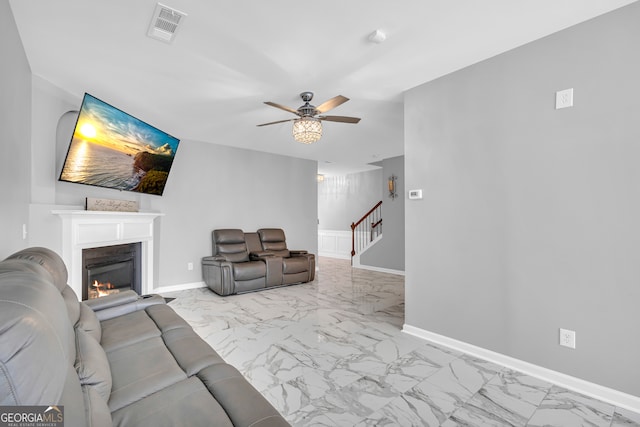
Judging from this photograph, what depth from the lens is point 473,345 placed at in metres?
2.61

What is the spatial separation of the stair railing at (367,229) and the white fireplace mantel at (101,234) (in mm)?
4633

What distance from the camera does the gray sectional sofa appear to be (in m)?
0.61

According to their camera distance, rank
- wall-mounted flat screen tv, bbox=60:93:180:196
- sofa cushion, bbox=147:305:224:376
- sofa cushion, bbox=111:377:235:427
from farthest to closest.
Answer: wall-mounted flat screen tv, bbox=60:93:180:196 → sofa cushion, bbox=147:305:224:376 → sofa cushion, bbox=111:377:235:427

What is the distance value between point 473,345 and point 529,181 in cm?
149

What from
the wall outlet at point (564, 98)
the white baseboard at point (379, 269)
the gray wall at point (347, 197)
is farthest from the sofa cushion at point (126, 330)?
the gray wall at point (347, 197)

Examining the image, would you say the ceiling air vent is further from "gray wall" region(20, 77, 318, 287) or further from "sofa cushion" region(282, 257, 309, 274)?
"sofa cushion" region(282, 257, 309, 274)

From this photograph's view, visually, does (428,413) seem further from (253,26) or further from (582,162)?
(253,26)

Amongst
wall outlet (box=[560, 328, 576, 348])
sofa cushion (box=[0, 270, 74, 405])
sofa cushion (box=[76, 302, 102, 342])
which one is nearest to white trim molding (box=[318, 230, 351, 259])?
wall outlet (box=[560, 328, 576, 348])

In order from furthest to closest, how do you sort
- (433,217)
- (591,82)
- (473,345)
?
(433,217)
(473,345)
(591,82)

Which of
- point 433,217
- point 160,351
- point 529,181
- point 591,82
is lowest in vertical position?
point 160,351

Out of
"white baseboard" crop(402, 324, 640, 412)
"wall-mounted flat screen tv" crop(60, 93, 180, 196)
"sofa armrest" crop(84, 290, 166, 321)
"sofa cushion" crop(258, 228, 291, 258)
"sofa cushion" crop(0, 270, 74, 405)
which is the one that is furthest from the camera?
"sofa cushion" crop(258, 228, 291, 258)

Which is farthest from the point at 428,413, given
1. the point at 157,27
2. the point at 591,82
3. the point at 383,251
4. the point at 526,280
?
the point at 383,251

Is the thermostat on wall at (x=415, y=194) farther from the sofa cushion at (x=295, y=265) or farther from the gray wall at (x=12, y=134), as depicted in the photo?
the gray wall at (x=12, y=134)

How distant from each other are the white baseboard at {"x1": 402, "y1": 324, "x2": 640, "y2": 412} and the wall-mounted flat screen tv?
399 centimetres
